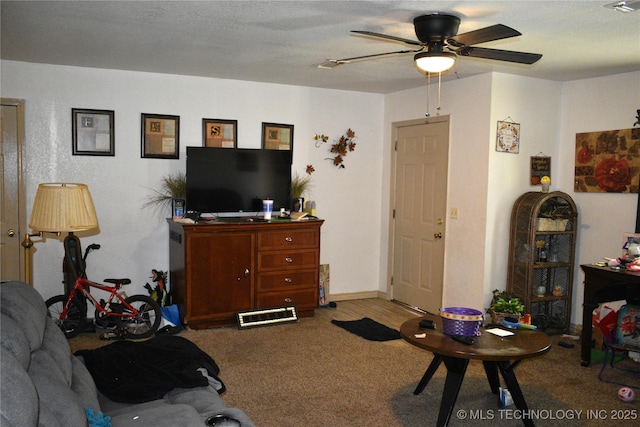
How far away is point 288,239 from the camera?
5082 mm

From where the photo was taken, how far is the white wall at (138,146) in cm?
468

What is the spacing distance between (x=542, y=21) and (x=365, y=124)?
2993 millimetres

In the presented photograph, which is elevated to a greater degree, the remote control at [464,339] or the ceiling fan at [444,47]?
the ceiling fan at [444,47]

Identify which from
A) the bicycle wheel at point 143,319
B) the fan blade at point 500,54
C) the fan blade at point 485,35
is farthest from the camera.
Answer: the bicycle wheel at point 143,319

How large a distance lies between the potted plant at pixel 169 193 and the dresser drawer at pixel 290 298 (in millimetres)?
1238

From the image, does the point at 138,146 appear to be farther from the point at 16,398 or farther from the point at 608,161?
the point at 608,161

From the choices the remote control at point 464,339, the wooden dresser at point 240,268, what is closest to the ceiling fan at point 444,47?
the remote control at point 464,339

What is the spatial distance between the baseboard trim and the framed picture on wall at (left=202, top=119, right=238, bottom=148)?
7.00ft

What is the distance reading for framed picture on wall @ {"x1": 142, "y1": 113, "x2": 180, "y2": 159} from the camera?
501cm

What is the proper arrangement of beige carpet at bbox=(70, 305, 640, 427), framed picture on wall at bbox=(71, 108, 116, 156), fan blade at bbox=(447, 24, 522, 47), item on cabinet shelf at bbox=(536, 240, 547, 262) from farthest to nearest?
item on cabinet shelf at bbox=(536, 240, 547, 262), framed picture on wall at bbox=(71, 108, 116, 156), beige carpet at bbox=(70, 305, 640, 427), fan blade at bbox=(447, 24, 522, 47)

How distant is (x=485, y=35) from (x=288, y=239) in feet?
9.62

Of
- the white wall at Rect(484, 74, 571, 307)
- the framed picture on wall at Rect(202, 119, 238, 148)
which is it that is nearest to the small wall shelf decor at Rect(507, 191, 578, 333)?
the white wall at Rect(484, 74, 571, 307)

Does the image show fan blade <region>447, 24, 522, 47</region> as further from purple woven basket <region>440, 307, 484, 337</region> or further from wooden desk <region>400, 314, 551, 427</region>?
wooden desk <region>400, 314, 551, 427</region>

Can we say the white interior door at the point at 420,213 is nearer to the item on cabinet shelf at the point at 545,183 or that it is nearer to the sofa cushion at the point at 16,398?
the item on cabinet shelf at the point at 545,183
